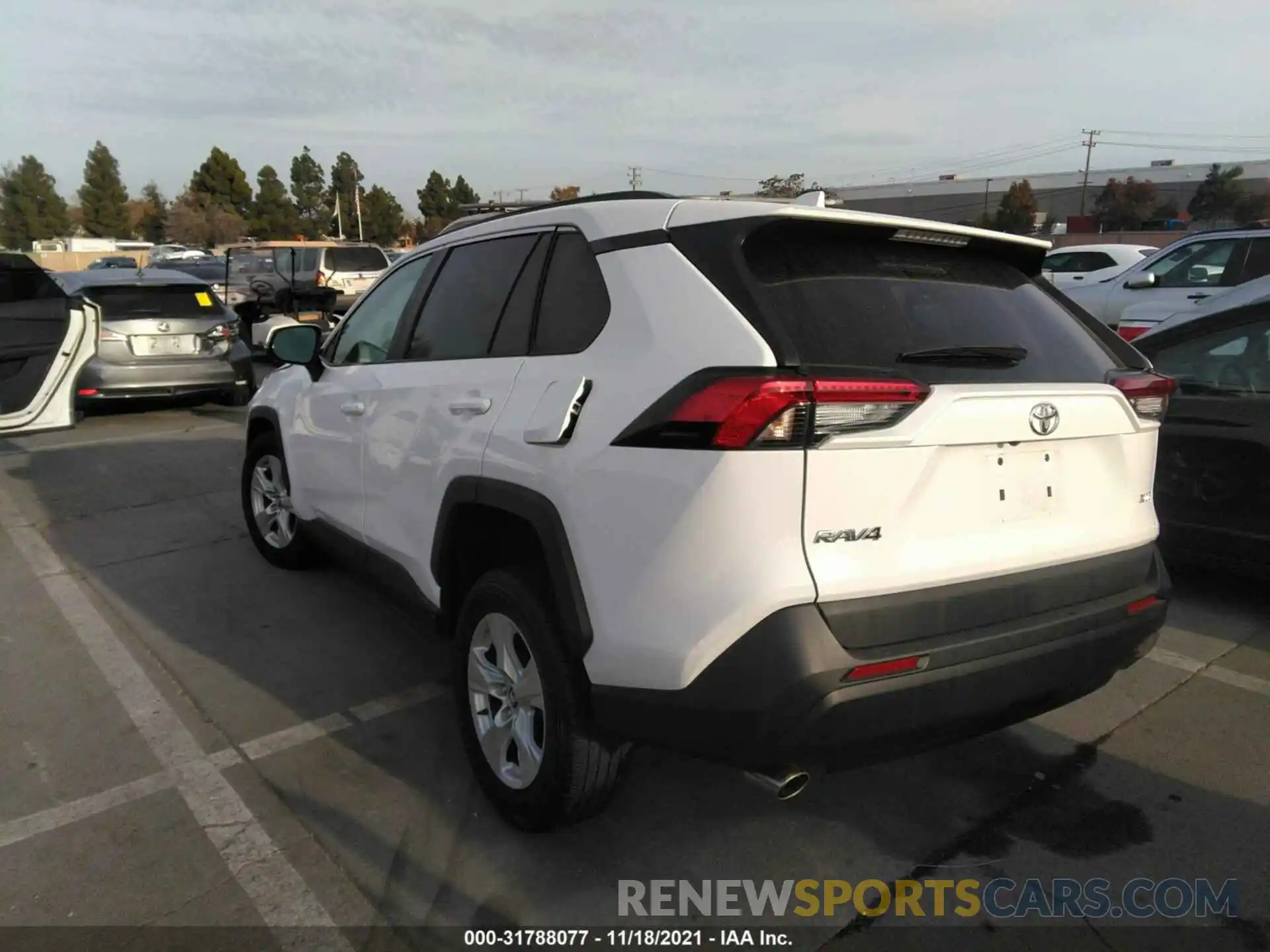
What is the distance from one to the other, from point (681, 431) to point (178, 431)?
8785mm

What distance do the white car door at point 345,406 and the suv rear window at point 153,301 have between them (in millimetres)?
5985

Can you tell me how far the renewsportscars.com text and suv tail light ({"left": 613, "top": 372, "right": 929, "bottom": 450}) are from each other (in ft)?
4.34

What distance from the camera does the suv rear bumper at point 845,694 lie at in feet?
6.73

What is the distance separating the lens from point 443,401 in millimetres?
3131

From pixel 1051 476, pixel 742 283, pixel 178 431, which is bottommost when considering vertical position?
pixel 178 431

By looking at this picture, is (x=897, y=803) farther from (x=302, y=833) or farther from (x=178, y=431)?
(x=178, y=431)

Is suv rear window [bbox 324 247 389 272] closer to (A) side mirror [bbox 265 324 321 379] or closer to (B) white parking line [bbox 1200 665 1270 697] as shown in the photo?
(A) side mirror [bbox 265 324 321 379]

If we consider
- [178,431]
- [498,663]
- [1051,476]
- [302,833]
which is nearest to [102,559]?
[302,833]

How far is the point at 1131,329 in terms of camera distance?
8641 millimetres

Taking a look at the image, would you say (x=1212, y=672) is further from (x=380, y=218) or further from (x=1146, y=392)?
(x=380, y=218)

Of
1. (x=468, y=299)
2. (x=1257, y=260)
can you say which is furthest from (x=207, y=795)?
(x=1257, y=260)

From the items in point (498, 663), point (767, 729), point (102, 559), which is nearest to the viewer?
point (767, 729)

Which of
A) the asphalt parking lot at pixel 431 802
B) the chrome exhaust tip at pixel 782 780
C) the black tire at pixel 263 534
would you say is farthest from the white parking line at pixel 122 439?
the chrome exhaust tip at pixel 782 780

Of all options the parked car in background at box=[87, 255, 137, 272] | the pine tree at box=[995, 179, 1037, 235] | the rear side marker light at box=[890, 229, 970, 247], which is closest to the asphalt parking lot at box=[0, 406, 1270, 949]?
the rear side marker light at box=[890, 229, 970, 247]
